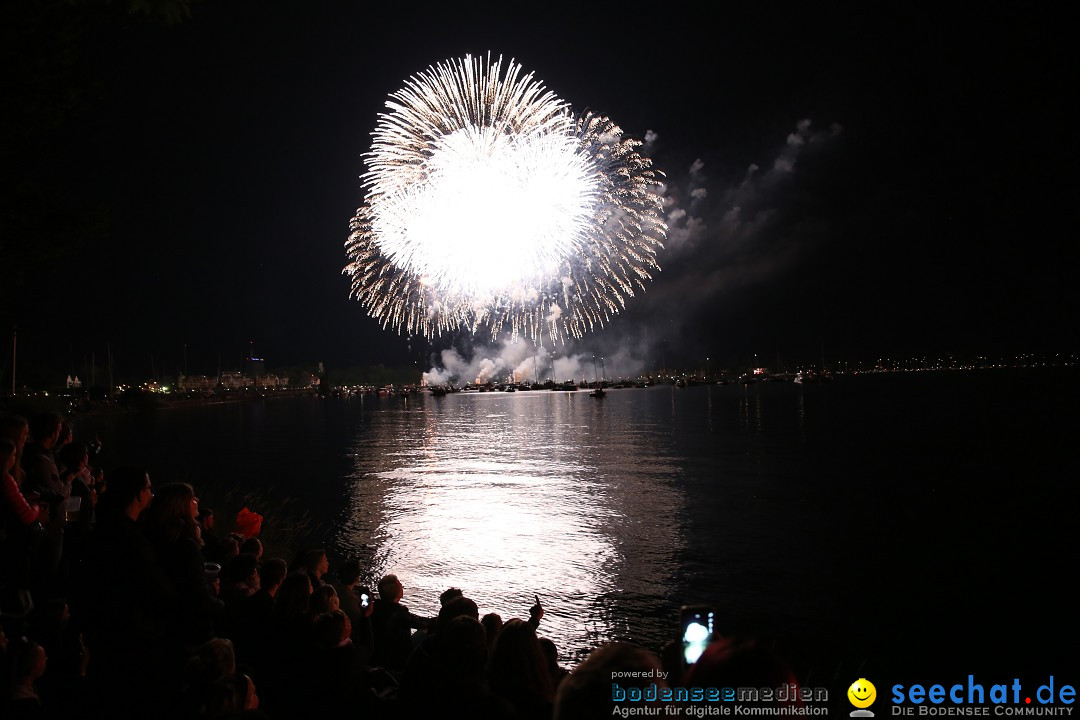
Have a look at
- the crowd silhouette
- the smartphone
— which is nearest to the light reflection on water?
the crowd silhouette

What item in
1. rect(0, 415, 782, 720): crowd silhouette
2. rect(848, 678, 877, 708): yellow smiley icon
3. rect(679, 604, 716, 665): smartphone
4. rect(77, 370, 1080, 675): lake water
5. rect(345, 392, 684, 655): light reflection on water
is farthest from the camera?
rect(345, 392, 684, 655): light reflection on water

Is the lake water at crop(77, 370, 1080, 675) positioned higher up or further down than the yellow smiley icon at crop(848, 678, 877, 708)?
further down

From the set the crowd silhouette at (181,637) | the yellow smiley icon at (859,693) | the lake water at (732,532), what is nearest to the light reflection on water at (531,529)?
the lake water at (732,532)

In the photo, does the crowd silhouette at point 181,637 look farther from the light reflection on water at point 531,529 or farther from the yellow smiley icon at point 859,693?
the light reflection on water at point 531,529

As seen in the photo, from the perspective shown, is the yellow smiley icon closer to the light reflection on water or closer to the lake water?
the lake water

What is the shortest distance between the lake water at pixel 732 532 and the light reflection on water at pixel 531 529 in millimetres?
92

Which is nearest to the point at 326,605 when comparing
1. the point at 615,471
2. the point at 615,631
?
the point at 615,631

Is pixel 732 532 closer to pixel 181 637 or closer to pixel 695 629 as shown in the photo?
pixel 695 629

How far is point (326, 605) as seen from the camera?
5.89 metres

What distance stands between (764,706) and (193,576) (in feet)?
14.1

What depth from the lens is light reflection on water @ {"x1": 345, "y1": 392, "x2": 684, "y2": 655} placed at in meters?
14.1

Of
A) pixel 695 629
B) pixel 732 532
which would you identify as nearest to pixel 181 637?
pixel 695 629

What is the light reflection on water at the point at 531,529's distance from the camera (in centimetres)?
1409

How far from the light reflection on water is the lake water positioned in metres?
0.09
